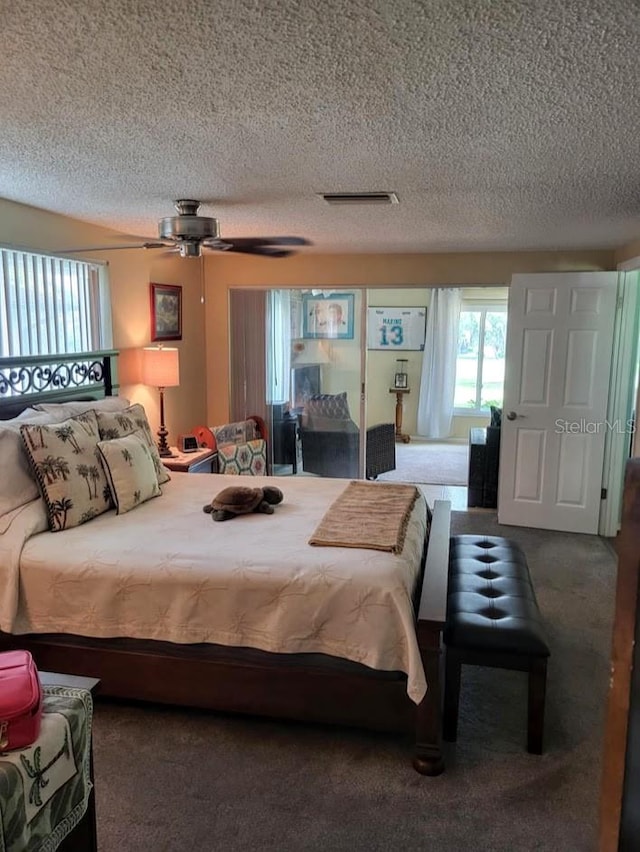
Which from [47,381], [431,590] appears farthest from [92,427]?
[431,590]

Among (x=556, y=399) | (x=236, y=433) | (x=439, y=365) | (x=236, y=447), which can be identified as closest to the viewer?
(x=556, y=399)

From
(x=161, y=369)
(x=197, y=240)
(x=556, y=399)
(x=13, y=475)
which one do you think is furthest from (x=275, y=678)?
(x=556, y=399)

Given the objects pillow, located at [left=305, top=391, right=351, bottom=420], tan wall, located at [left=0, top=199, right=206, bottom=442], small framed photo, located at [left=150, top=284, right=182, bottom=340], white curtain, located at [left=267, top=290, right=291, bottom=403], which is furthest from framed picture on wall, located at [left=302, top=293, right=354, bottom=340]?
small framed photo, located at [left=150, top=284, right=182, bottom=340]

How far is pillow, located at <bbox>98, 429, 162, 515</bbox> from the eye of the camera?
307 centimetres

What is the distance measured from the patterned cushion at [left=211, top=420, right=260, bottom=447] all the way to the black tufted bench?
285 cm

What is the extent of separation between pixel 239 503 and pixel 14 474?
1010 millimetres

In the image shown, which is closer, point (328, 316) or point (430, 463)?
point (328, 316)

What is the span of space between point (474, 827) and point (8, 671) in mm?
1513

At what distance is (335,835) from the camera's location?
198cm

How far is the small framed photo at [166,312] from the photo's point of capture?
4980mm

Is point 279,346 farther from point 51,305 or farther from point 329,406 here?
point 51,305

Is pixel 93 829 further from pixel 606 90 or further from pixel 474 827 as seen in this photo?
pixel 606 90

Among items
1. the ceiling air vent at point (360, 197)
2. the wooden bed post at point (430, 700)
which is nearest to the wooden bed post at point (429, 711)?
the wooden bed post at point (430, 700)

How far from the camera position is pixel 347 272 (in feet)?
18.4
